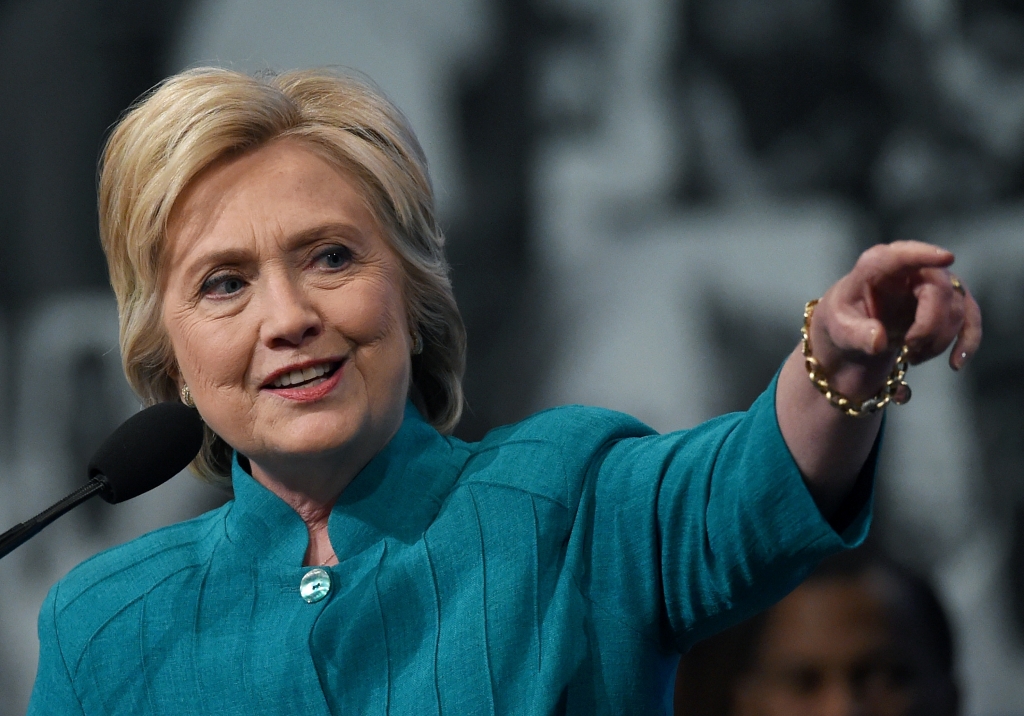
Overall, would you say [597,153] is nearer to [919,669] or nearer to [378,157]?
[378,157]

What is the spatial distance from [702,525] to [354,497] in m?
0.46

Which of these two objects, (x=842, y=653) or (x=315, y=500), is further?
(x=842, y=653)

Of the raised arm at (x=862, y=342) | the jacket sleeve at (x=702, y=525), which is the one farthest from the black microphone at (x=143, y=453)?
the raised arm at (x=862, y=342)

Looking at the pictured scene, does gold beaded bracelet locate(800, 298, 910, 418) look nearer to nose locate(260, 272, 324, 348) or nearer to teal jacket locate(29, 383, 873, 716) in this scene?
teal jacket locate(29, 383, 873, 716)

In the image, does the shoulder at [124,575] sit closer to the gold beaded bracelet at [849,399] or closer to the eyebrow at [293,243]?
the eyebrow at [293,243]

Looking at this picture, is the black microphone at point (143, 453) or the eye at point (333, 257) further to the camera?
the eye at point (333, 257)

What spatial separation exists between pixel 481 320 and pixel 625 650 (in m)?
1.05

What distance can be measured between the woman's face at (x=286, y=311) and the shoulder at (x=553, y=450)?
15 cm

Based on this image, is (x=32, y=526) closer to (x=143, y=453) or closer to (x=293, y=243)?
(x=143, y=453)

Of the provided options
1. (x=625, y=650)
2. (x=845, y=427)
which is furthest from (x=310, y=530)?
(x=845, y=427)

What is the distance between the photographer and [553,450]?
138cm

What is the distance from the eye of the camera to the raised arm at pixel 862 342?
0.92 metres

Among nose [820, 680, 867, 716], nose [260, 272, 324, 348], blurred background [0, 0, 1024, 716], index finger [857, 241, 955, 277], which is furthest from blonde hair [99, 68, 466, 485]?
nose [820, 680, 867, 716]

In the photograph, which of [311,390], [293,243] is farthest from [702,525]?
[293,243]
